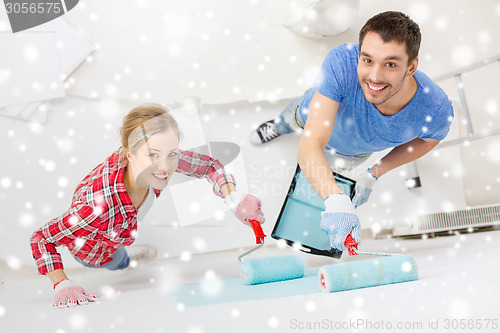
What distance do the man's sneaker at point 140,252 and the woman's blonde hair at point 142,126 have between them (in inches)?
25.0

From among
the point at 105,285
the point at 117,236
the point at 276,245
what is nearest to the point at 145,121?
the point at 117,236

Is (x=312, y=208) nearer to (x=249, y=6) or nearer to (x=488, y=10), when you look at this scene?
(x=249, y=6)

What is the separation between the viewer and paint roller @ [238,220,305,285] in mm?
985

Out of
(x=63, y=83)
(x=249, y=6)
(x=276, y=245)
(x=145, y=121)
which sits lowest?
(x=276, y=245)

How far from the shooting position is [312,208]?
4.33ft

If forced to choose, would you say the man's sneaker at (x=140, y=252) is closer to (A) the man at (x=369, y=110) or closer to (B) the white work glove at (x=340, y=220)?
(A) the man at (x=369, y=110)

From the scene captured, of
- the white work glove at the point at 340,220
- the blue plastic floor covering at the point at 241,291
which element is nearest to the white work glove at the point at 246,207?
the blue plastic floor covering at the point at 241,291

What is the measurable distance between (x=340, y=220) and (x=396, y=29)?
0.40 m

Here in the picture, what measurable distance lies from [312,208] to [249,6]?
3.17ft

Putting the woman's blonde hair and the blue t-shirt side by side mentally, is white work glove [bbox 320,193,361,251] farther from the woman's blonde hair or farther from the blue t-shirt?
the woman's blonde hair

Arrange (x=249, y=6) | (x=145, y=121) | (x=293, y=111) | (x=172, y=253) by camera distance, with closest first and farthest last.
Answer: (x=145, y=121)
(x=293, y=111)
(x=172, y=253)
(x=249, y=6)

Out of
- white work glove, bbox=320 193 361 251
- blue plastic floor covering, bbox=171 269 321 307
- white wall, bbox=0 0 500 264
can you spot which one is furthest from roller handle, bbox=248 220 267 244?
white wall, bbox=0 0 500 264

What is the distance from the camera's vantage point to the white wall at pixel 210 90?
1667 mm

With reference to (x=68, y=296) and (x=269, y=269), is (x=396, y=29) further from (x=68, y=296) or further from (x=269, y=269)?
(x=68, y=296)
